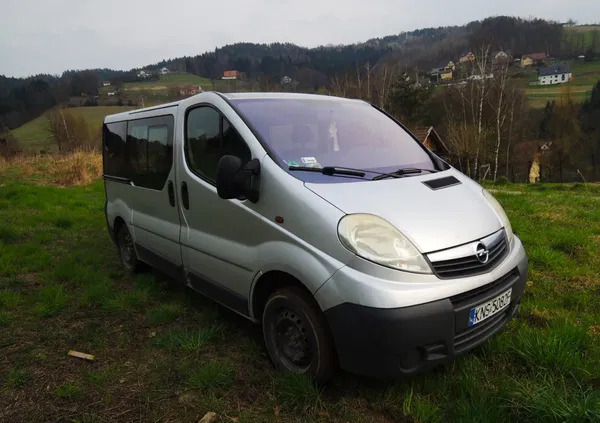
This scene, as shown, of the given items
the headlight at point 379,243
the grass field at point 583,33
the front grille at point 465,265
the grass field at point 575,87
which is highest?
the grass field at point 583,33

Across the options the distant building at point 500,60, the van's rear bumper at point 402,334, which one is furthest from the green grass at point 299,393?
the distant building at point 500,60

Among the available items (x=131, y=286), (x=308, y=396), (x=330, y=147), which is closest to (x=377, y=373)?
(x=308, y=396)

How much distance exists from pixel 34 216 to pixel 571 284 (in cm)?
914

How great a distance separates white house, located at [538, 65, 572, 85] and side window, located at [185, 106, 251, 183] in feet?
301

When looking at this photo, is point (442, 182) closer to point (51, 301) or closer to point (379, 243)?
point (379, 243)

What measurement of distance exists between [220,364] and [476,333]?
170 centimetres

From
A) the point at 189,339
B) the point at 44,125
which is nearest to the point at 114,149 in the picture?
the point at 189,339

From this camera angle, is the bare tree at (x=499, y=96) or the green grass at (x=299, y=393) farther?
the bare tree at (x=499, y=96)

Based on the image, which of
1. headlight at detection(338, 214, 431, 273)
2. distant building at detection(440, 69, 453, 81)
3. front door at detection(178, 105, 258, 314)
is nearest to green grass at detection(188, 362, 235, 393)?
front door at detection(178, 105, 258, 314)

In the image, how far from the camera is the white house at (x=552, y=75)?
7944 centimetres

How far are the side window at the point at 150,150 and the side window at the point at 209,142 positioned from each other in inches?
13.5

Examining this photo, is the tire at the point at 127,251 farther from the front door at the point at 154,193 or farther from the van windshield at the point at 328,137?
the van windshield at the point at 328,137

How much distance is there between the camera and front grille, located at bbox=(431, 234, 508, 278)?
235cm

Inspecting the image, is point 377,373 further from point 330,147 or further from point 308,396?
point 330,147
